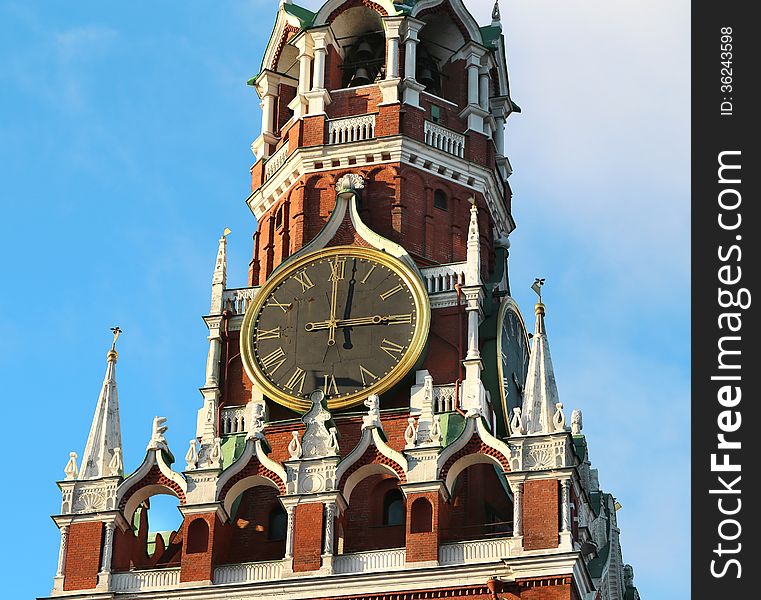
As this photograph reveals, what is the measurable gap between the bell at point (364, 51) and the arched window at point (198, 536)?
11.9m

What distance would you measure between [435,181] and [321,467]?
786cm

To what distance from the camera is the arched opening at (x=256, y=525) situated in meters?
38.1

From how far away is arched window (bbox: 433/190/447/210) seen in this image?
140ft

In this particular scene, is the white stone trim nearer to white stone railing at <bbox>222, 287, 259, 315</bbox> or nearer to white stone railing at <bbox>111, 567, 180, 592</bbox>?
white stone railing at <bbox>222, 287, 259, 315</bbox>

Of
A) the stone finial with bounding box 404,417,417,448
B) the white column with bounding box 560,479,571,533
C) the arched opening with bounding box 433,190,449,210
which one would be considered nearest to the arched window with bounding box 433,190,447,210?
the arched opening with bounding box 433,190,449,210

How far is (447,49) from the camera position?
1785 inches

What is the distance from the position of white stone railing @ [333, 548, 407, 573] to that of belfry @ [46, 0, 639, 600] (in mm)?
43

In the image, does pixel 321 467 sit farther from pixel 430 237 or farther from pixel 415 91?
pixel 415 91

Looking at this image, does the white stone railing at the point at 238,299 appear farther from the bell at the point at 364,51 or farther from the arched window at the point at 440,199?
the bell at the point at 364,51

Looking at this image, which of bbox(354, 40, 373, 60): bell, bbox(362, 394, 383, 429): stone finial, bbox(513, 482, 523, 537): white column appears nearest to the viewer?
bbox(513, 482, 523, 537): white column

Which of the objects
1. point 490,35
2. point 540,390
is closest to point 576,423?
point 540,390

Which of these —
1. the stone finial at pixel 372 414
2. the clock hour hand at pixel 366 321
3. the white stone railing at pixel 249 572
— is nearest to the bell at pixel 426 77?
the clock hour hand at pixel 366 321
